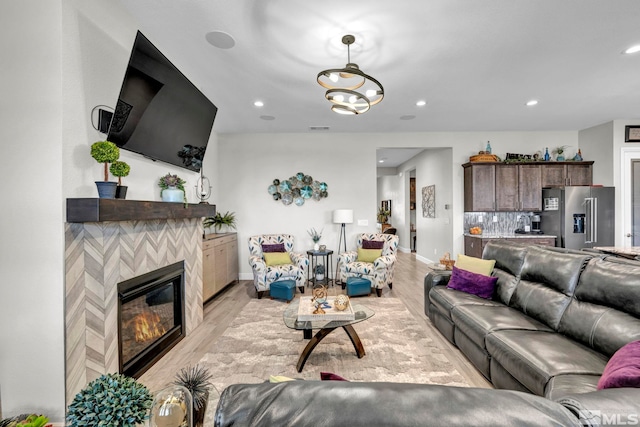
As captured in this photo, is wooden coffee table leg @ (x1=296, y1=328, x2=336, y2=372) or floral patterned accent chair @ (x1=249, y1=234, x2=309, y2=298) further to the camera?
floral patterned accent chair @ (x1=249, y1=234, x2=309, y2=298)

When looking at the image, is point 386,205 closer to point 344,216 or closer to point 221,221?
point 344,216

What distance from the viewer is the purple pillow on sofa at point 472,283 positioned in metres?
2.87

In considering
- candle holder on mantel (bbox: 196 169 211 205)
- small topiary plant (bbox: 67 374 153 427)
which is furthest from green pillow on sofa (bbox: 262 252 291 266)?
small topiary plant (bbox: 67 374 153 427)

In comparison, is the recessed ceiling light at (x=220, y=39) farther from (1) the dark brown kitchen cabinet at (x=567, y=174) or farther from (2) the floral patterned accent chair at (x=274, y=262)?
(1) the dark brown kitchen cabinet at (x=567, y=174)

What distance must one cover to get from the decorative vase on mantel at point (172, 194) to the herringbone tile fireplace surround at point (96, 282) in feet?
1.21

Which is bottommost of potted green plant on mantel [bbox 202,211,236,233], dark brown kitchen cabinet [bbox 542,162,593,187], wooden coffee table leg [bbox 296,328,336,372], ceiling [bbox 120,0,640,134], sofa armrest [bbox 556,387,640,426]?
wooden coffee table leg [bbox 296,328,336,372]

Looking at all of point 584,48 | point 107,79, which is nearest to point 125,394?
point 107,79

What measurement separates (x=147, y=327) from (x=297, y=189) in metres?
3.58

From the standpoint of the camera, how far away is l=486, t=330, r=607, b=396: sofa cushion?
1599 mm

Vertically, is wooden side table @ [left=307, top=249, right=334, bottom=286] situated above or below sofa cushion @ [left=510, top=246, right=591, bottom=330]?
below

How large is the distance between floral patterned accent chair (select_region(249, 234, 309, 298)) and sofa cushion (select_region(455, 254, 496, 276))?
2.31 meters

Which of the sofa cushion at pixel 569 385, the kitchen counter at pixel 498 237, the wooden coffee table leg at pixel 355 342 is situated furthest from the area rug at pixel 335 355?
the kitchen counter at pixel 498 237

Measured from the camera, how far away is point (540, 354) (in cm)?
175

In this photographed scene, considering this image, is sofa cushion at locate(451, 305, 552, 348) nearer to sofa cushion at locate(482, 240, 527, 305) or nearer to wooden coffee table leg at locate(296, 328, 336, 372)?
sofa cushion at locate(482, 240, 527, 305)
